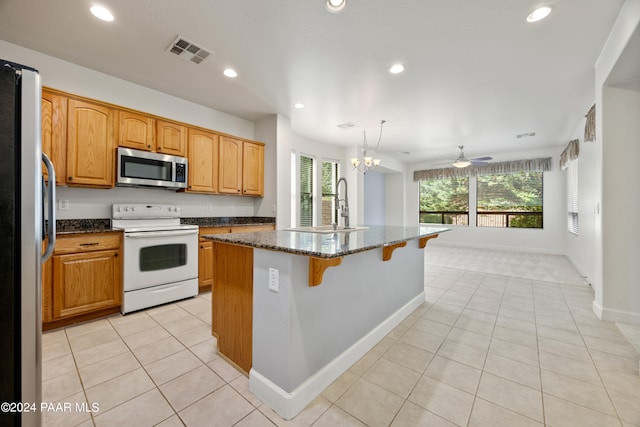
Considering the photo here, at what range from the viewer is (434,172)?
7898 mm

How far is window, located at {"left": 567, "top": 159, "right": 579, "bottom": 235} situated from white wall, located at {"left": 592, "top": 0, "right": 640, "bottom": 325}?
3.16m

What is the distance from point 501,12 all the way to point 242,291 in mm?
2848

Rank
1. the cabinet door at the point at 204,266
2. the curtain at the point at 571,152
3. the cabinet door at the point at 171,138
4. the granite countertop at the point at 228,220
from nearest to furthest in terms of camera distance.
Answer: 1. the cabinet door at the point at 171,138
2. the cabinet door at the point at 204,266
3. the granite countertop at the point at 228,220
4. the curtain at the point at 571,152

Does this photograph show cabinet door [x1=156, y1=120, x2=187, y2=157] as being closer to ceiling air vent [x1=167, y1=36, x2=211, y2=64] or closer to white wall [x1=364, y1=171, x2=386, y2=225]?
ceiling air vent [x1=167, y1=36, x2=211, y2=64]

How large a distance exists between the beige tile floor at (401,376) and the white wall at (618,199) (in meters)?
0.31

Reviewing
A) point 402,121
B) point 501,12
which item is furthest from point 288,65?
point 402,121

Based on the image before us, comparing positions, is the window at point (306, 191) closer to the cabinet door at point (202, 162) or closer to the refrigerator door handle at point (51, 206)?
A: the cabinet door at point (202, 162)

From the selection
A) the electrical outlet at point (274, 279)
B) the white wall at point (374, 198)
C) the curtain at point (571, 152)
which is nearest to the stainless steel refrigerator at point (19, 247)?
the electrical outlet at point (274, 279)

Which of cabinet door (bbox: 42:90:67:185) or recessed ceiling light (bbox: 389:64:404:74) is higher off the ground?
recessed ceiling light (bbox: 389:64:404:74)

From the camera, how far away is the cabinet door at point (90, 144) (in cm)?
255

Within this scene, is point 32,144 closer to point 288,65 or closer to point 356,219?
point 288,65

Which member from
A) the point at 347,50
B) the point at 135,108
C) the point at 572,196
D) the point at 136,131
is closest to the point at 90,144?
the point at 136,131

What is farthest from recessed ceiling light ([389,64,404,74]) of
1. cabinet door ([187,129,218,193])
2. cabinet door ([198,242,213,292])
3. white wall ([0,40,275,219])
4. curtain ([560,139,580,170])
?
curtain ([560,139,580,170])

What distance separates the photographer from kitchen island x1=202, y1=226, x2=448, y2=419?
1397 mm
